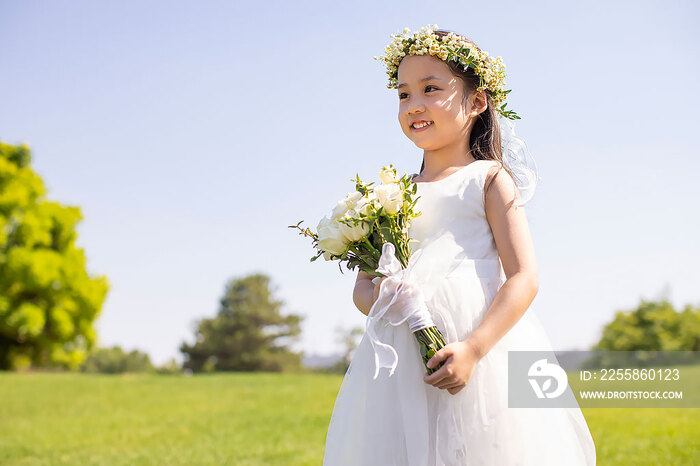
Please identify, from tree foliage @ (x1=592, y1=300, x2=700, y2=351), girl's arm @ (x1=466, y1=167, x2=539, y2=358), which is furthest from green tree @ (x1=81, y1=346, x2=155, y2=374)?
girl's arm @ (x1=466, y1=167, x2=539, y2=358)

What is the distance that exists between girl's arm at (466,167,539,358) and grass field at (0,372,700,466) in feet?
16.2

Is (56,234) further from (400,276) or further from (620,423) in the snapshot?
(400,276)

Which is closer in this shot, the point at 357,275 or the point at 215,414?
the point at 357,275

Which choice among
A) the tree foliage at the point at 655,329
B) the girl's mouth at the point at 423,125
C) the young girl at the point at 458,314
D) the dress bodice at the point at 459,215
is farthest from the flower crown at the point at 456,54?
the tree foliage at the point at 655,329

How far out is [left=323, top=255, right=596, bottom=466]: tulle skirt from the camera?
223 centimetres

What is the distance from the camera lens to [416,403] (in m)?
2.26

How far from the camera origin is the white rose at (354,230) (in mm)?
2412

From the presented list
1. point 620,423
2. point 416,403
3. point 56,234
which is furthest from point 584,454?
point 56,234

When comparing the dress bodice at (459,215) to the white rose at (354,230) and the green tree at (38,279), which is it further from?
the green tree at (38,279)

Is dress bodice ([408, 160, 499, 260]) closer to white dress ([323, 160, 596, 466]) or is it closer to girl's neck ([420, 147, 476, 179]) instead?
white dress ([323, 160, 596, 466])

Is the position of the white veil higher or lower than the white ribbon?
higher

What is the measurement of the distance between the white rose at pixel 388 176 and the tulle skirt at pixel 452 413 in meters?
0.42

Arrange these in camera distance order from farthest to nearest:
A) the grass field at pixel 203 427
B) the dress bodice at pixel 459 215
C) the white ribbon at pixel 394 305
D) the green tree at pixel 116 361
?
the green tree at pixel 116 361 < the grass field at pixel 203 427 < the dress bodice at pixel 459 215 < the white ribbon at pixel 394 305

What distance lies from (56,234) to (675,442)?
26372mm
